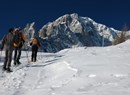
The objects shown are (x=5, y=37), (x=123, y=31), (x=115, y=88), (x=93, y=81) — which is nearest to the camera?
(x=115, y=88)

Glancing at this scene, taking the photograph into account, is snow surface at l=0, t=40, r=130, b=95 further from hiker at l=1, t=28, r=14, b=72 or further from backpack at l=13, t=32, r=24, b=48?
backpack at l=13, t=32, r=24, b=48

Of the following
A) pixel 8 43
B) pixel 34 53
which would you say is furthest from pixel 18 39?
pixel 8 43

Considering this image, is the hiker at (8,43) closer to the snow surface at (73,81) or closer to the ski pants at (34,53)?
the snow surface at (73,81)

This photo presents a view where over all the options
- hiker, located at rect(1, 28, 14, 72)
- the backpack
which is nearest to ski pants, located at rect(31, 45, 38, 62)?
the backpack

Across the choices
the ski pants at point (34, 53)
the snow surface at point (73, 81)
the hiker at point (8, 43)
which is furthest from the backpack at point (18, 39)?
the snow surface at point (73, 81)

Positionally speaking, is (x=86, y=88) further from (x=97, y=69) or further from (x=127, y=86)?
(x=97, y=69)

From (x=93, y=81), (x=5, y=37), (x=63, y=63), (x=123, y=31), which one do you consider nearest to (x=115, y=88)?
(x=93, y=81)

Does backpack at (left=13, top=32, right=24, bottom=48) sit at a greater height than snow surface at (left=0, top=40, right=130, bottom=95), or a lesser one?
greater

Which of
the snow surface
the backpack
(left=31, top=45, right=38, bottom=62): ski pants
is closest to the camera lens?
the snow surface

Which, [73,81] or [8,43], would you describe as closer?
[73,81]

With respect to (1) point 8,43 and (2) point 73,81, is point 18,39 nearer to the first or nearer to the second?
(1) point 8,43

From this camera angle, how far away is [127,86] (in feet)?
37.7

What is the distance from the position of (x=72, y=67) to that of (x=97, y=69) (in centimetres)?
172

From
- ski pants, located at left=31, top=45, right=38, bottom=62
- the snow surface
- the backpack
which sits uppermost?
the backpack
